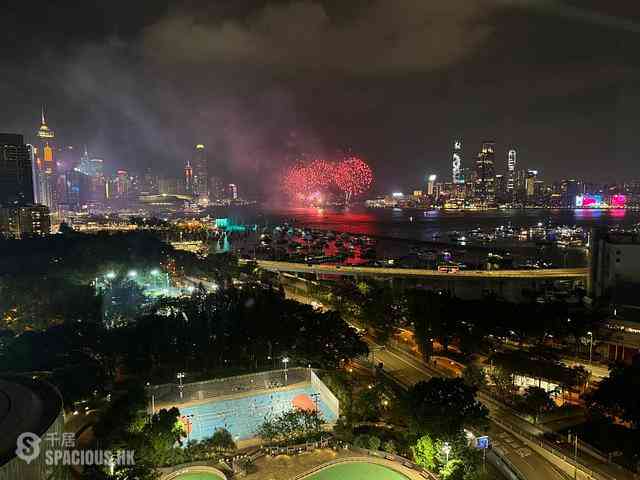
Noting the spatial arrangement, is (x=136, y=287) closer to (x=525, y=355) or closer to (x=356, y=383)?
(x=356, y=383)

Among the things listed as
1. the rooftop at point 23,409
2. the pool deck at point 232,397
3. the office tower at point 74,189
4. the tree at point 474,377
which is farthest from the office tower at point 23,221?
the tree at point 474,377

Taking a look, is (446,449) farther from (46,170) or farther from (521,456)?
(46,170)

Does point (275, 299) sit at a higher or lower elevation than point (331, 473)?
higher

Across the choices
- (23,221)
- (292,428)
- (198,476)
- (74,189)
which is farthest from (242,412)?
(74,189)

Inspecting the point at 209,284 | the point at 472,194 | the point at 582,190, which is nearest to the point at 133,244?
the point at 209,284

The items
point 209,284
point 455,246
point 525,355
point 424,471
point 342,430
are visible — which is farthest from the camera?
point 455,246

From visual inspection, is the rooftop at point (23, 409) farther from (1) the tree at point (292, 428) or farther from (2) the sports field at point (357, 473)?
(2) the sports field at point (357, 473)
